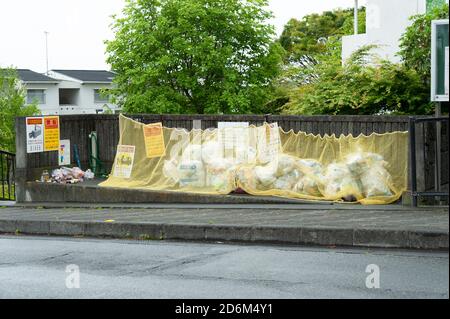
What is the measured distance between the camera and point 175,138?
16859mm

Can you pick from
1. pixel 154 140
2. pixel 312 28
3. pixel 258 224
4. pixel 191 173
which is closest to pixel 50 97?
pixel 312 28

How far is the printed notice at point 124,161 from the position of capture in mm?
17603

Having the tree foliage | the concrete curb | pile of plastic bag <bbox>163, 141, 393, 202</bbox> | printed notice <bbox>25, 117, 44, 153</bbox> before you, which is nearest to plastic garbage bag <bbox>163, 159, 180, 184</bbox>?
pile of plastic bag <bbox>163, 141, 393, 202</bbox>

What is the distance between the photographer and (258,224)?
38.0ft

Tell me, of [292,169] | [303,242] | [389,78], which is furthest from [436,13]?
[303,242]

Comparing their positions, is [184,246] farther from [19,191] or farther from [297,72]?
[297,72]

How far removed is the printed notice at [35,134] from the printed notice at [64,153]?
61 cm

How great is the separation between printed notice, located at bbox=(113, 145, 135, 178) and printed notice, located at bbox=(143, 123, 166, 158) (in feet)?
1.65

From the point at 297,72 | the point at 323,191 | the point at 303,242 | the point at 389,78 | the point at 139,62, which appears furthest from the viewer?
the point at 139,62

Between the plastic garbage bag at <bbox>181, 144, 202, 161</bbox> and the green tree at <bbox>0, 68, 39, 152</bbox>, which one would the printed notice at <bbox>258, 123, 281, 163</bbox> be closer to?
the plastic garbage bag at <bbox>181, 144, 202, 161</bbox>

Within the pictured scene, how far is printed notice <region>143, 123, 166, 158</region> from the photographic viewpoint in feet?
56.2

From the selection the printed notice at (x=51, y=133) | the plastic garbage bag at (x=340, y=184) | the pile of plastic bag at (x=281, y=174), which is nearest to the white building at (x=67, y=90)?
the printed notice at (x=51, y=133)

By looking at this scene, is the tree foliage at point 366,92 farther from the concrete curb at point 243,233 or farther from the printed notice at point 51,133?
the concrete curb at point 243,233
